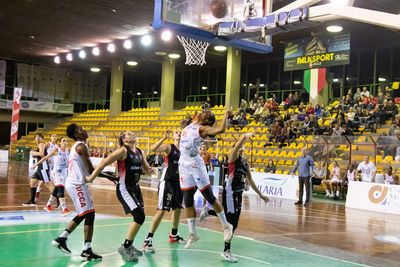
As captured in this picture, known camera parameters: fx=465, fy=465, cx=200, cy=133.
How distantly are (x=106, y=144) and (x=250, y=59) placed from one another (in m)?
12.7

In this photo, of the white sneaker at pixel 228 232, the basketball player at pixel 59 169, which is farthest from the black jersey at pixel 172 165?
the basketball player at pixel 59 169

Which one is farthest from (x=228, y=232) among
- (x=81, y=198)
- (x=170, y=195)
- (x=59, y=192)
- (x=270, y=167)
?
(x=270, y=167)

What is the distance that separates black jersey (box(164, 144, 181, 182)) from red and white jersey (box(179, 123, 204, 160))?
785 millimetres

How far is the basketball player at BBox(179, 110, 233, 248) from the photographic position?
7039 millimetres

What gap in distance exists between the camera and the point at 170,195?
26.0 feet

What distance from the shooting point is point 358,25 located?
918 inches

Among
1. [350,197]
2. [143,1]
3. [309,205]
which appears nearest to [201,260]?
[309,205]

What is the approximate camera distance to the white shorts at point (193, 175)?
7203mm

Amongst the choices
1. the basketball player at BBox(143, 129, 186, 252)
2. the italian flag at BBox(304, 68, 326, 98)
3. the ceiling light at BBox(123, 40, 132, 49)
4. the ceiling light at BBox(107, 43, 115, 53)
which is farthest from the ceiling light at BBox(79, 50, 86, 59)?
the basketball player at BBox(143, 129, 186, 252)

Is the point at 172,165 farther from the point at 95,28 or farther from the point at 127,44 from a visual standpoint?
the point at 127,44

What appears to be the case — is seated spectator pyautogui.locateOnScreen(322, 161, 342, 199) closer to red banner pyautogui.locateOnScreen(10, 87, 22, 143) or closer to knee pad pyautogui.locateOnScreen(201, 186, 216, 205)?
knee pad pyautogui.locateOnScreen(201, 186, 216, 205)

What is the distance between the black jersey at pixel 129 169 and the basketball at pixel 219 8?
17.9 ft

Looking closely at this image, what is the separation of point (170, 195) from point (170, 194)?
2 cm

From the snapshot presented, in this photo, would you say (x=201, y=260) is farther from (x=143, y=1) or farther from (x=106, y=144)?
(x=106, y=144)
